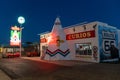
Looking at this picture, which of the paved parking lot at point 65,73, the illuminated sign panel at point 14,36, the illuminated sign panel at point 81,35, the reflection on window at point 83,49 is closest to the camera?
the paved parking lot at point 65,73

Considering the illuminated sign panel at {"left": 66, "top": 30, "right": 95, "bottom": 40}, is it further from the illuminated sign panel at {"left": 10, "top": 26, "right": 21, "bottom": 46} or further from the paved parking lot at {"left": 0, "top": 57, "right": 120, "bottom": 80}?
the illuminated sign panel at {"left": 10, "top": 26, "right": 21, "bottom": 46}

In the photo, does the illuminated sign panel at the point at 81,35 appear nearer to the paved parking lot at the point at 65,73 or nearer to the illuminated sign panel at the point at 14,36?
the paved parking lot at the point at 65,73

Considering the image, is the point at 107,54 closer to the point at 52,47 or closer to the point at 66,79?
the point at 52,47

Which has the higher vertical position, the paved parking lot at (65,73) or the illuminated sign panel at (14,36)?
the illuminated sign panel at (14,36)

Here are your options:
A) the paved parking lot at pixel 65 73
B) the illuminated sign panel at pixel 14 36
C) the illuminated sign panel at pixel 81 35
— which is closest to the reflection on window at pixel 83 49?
the illuminated sign panel at pixel 81 35

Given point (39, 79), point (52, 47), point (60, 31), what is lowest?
point (39, 79)

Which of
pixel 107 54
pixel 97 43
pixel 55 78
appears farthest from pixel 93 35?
pixel 55 78

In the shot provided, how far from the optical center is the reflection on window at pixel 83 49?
2178 centimetres

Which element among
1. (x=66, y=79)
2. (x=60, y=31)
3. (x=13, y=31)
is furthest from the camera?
(x=13, y=31)

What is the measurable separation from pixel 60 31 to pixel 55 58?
4084 mm

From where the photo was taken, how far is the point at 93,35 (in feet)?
68.1

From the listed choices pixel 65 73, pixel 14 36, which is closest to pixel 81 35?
pixel 65 73

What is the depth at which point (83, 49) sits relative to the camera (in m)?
22.9

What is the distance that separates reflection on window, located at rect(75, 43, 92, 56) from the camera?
21780 millimetres
